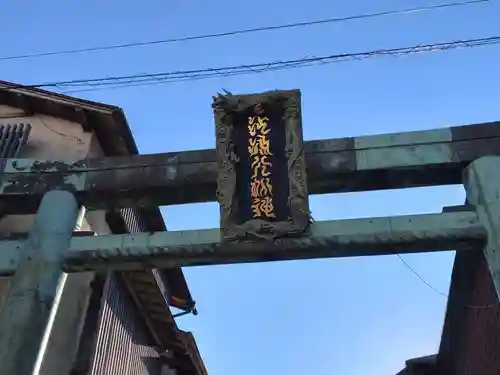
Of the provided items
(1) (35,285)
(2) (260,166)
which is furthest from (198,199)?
(1) (35,285)

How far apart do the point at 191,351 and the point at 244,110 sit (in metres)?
8.54

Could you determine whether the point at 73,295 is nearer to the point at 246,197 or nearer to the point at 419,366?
the point at 246,197

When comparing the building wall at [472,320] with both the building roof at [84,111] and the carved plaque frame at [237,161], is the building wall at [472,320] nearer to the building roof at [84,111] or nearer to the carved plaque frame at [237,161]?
the carved plaque frame at [237,161]

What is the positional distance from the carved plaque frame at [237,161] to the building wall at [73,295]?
4.13m

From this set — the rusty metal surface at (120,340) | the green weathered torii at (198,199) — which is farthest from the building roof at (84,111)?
the green weathered torii at (198,199)

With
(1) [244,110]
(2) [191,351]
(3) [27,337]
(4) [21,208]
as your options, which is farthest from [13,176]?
(2) [191,351]

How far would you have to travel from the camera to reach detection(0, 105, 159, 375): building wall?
1034cm

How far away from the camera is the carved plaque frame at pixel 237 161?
761cm

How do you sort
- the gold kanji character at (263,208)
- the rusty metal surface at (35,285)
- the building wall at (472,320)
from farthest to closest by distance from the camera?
the building wall at (472,320) < the gold kanji character at (263,208) < the rusty metal surface at (35,285)

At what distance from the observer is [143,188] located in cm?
869

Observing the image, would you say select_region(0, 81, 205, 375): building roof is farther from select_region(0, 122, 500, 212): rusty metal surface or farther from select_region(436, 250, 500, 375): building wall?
select_region(436, 250, 500, 375): building wall

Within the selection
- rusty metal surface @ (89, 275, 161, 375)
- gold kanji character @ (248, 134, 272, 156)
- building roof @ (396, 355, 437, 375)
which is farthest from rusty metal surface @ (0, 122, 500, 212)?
building roof @ (396, 355, 437, 375)

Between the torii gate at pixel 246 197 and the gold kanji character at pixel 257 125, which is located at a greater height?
the gold kanji character at pixel 257 125

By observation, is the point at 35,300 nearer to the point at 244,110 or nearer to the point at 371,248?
the point at 244,110
